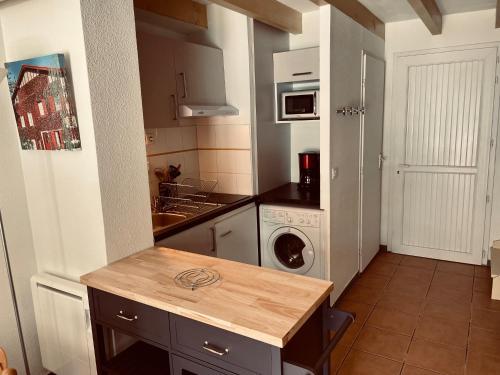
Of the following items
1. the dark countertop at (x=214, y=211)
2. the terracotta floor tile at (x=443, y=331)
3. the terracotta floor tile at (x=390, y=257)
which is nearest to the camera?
the dark countertop at (x=214, y=211)

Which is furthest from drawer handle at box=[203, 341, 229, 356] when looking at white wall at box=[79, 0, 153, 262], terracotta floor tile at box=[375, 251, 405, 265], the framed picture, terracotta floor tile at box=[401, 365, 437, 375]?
terracotta floor tile at box=[375, 251, 405, 265]

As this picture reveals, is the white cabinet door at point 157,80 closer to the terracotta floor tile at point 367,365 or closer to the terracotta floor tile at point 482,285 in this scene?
the terracotta floor tile at point 367,365

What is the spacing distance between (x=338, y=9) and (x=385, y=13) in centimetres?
102

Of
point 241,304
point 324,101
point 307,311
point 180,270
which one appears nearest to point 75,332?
point 180,270

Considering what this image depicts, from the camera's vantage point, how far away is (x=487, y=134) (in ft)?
11.5

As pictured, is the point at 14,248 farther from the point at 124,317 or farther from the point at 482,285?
the point at 482,285

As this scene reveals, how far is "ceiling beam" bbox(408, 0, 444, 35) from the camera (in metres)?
2.63

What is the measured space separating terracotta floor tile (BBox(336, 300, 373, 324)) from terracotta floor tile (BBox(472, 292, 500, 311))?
2.75 feet

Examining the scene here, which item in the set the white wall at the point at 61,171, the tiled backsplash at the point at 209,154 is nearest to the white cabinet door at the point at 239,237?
the tiled backsplash at the point at 209,154

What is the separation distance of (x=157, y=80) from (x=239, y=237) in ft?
4.17

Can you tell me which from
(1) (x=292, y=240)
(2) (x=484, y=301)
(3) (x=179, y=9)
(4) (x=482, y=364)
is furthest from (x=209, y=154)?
(2) (x=484, y=301)

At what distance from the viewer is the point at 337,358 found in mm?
2418

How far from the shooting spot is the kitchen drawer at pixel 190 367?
4.34ft

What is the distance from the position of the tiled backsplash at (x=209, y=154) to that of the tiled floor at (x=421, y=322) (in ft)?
4.41
